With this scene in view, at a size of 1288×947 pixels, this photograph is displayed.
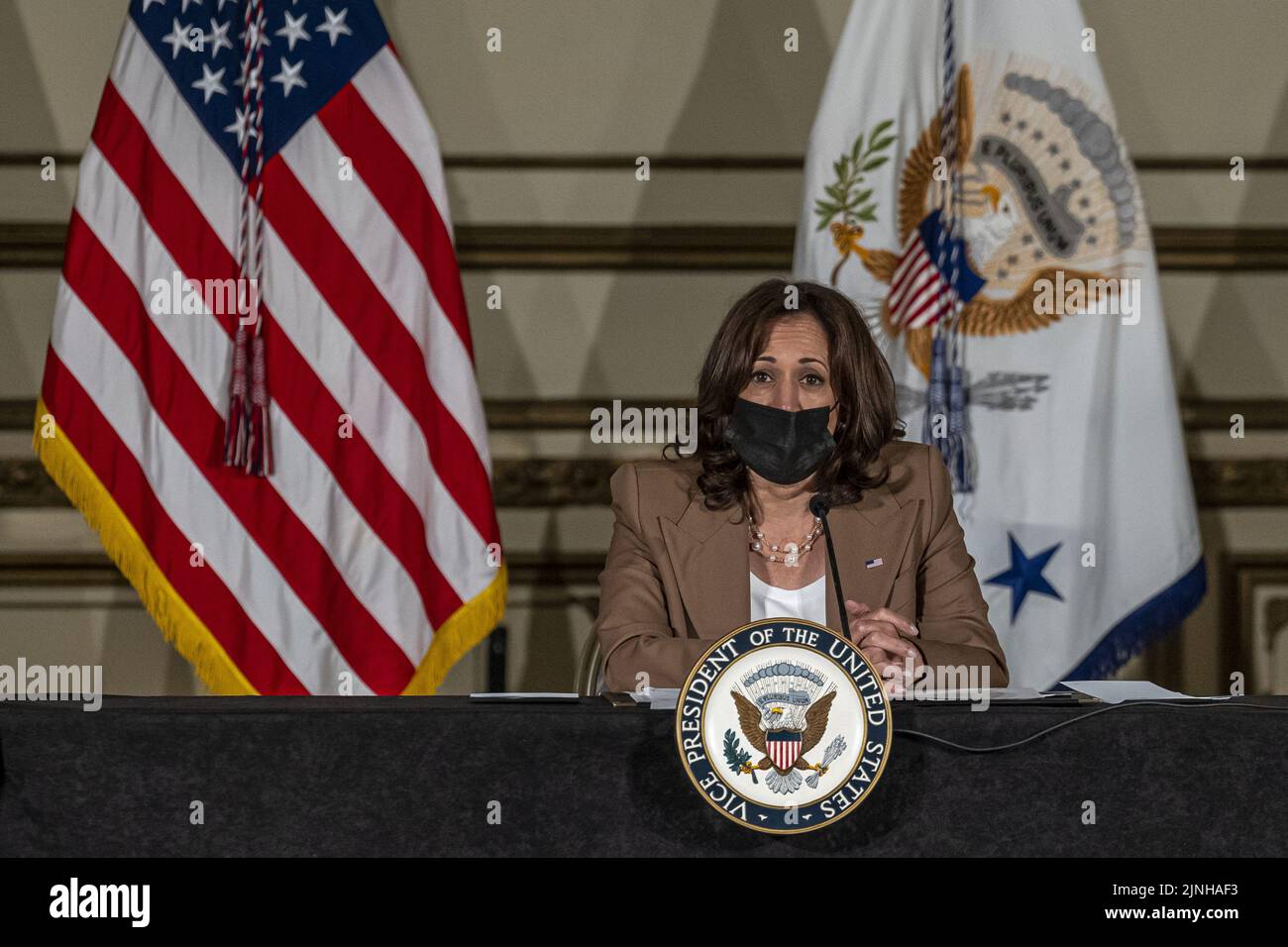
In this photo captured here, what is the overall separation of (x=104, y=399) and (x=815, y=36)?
6.35 feet

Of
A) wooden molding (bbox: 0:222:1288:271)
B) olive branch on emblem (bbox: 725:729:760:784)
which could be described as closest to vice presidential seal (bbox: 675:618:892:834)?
olive branch on emblem (bbox: 725:729:760:784)

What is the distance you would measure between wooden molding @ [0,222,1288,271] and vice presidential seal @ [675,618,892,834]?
7.84 feet

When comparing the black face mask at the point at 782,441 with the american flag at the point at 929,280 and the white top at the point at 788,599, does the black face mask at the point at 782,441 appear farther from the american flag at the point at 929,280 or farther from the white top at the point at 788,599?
the american flag at the point at 929,280

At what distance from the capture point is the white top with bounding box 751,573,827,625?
2.00 meters

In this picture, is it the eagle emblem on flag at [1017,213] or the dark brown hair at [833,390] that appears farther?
the eagle emblem on flag at [1017,213]

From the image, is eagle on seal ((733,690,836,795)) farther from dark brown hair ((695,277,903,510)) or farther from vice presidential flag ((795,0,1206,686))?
vice presidential flag ((795,0,1206,686))

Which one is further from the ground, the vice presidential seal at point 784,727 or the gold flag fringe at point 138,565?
the gold flag fringe at point 138,565

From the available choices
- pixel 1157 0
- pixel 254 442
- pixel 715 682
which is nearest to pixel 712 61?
pixel 1157 0

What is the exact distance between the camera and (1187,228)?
3.50 meters

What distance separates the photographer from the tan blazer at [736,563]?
1944 mm

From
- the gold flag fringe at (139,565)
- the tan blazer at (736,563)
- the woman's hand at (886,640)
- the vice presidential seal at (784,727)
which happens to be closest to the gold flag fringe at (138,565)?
the gold flag fringe at (139,565)

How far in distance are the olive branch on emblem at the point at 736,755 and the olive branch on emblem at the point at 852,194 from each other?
215 centimetres
